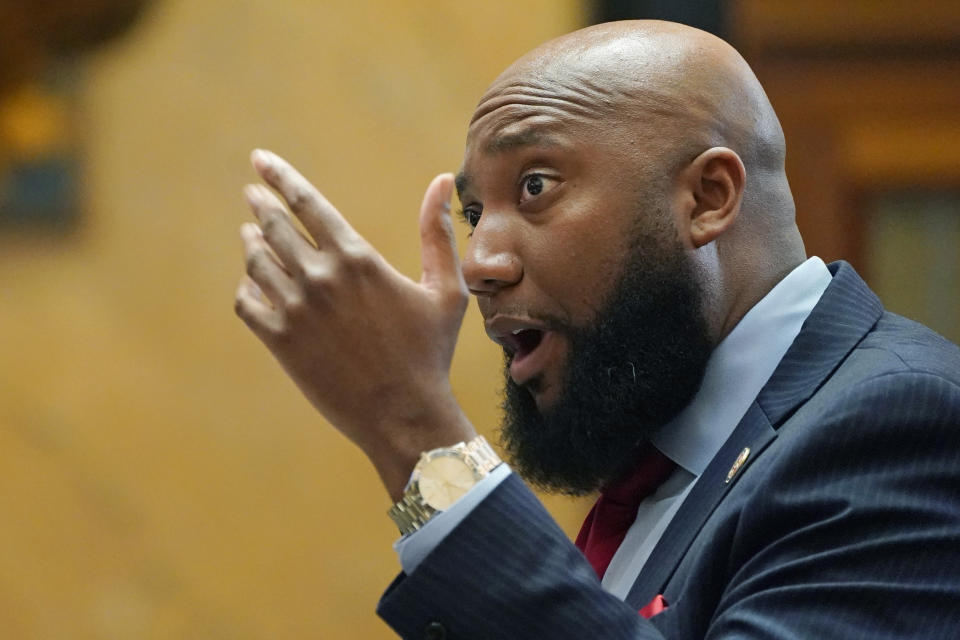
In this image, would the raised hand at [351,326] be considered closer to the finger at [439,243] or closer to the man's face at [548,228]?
the finger at [439,243]

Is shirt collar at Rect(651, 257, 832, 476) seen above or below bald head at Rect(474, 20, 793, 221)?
below

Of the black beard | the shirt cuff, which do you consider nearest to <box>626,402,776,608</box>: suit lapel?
the black beard

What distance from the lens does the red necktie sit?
1.74 meters

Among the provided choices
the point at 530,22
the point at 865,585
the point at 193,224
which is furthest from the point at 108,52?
the point at 865,585

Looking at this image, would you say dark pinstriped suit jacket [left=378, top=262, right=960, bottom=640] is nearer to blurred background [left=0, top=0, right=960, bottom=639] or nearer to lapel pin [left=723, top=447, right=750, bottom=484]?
lapel pin [left=723, top=447, right=750, bottom=484]

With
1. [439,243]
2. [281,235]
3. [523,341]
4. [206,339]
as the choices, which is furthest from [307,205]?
[206,339]

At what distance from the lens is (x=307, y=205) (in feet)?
4.38

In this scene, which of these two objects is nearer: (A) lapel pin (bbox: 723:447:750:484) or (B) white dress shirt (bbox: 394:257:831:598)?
(A) lapel pin (bbox: 723:447:750:484)

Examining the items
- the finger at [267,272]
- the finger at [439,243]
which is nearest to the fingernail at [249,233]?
the finger at [267,272]

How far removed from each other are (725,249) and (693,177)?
10 cm

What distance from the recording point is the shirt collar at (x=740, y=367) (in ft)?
5.47

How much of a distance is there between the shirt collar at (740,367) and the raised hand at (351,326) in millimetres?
407

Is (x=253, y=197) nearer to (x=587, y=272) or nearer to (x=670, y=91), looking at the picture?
(x=587, y=272)

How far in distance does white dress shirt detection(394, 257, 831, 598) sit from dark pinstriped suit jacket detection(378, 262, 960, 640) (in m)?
0.20
